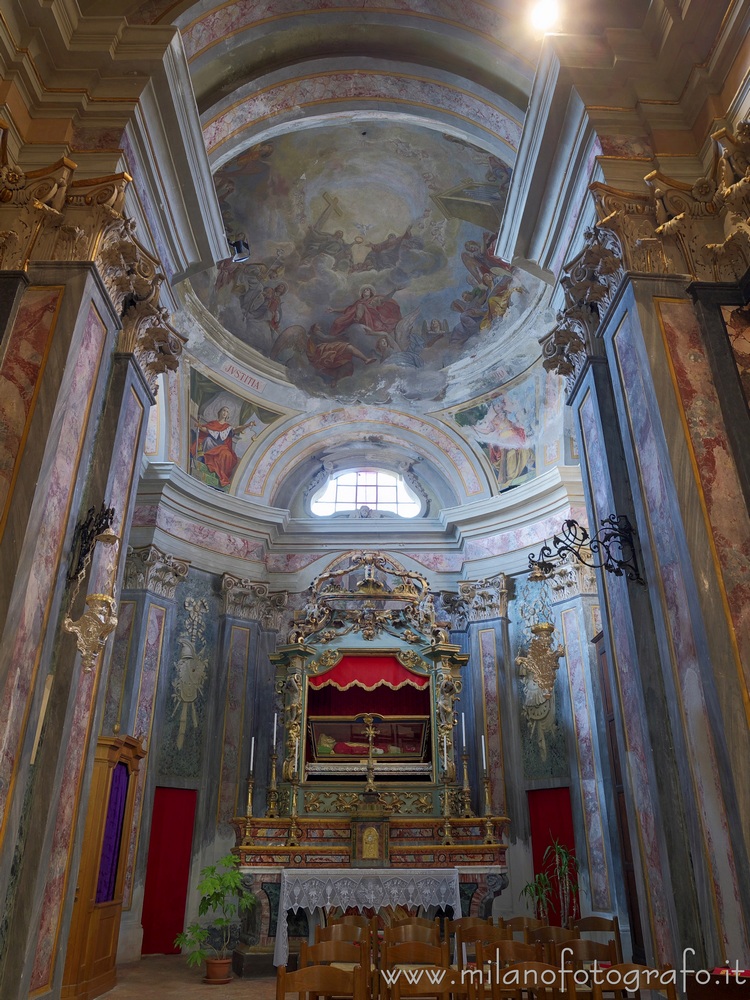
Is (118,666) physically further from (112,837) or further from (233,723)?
(112,837)

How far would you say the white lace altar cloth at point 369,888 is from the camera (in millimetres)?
9422

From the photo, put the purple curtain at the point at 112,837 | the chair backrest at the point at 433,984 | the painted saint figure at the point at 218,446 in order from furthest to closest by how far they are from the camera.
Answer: the painted saint figure at the point at 218,446 → the purple curtain at the point at 112,837 → the chair backrest at the point at 433,984

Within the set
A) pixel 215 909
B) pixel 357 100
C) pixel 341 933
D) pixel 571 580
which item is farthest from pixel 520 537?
pixel 341 933

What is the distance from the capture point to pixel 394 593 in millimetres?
13055

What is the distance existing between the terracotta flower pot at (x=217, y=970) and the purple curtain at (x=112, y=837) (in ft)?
4.51

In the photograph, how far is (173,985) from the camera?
850cm

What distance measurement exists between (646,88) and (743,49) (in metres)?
1.05

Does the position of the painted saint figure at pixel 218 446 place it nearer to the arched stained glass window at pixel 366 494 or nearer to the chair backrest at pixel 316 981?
the arched stained glass window at pixel 366 494

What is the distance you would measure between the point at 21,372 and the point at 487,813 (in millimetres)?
8801

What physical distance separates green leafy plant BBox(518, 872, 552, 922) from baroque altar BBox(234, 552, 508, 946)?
60 cm

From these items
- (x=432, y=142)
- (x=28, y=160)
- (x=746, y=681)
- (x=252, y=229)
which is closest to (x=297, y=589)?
(x=252, y=229)

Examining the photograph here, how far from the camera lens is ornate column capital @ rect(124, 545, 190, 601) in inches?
467

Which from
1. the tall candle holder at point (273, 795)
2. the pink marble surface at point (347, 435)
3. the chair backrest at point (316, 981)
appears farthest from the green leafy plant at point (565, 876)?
the chair backrest at point (316, 981)

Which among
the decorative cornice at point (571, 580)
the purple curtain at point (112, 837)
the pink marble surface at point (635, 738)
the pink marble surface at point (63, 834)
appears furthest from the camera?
the decorative cornice at point (571, 580)
